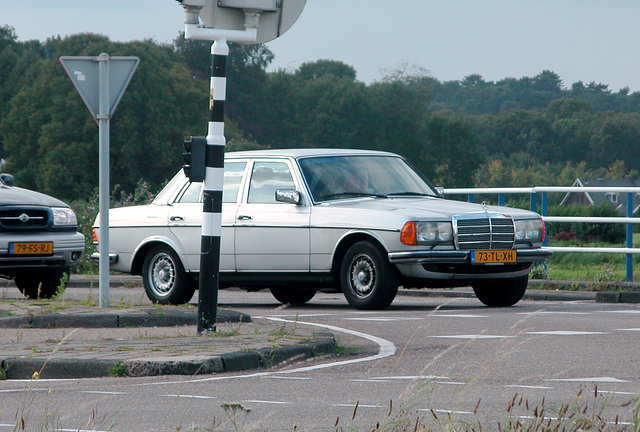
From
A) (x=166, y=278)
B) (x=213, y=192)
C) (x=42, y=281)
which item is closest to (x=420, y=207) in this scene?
(x=166, y=278)

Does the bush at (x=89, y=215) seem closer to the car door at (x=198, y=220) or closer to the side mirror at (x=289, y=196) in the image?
the car door at (x=198, y=220)

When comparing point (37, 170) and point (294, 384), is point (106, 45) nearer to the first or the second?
point (37, 170)

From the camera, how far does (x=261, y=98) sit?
94.7 m

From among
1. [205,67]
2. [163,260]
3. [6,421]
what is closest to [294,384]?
[6,421]

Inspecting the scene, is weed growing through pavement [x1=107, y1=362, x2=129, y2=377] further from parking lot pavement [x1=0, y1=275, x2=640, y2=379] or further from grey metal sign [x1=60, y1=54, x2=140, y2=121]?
grey metal sign [x1=60, y1=54, x2=140, y2=121]

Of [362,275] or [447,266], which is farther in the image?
[362,275]

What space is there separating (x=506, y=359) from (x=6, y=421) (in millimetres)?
3877

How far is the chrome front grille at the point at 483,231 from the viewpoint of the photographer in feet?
40.2

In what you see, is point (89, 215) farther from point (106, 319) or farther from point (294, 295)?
point (106, 319)

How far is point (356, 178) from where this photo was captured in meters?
13.3

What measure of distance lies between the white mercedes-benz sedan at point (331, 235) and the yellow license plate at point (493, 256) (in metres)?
0.01

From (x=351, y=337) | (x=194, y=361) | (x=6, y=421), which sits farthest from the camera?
(x=351, y=337)

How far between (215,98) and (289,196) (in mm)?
3679

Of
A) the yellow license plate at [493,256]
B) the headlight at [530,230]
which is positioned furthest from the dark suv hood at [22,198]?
the headlight at [530,230]
